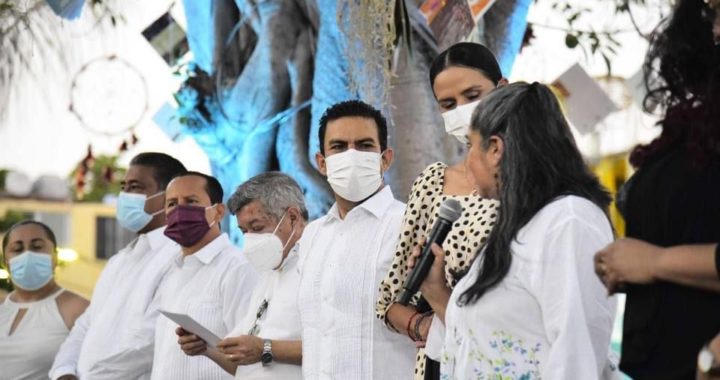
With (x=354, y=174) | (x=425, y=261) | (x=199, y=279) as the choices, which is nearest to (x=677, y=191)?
(x=425, y=261)

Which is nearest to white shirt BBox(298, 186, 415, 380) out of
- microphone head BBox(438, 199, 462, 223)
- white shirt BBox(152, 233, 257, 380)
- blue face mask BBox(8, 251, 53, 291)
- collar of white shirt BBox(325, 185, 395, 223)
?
collar of white shirt BBox(325, 185, 395, 223)

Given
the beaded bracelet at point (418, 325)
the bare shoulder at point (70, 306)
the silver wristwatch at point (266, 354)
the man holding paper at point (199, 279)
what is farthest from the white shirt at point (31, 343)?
the beaded bracelet at point (418, 325)

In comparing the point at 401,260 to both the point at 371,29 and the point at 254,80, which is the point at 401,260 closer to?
the point at 371,29

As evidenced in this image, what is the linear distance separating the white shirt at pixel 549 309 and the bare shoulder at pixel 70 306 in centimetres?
466

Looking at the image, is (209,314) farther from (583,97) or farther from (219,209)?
(583,97)

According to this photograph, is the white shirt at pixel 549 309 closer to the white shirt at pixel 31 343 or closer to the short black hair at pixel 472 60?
the short black hair at pixel 472 60

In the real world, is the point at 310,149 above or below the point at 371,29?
below

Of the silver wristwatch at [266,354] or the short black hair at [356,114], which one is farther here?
the silver wristwatch at [266,354]

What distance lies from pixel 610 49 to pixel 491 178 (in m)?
3.97

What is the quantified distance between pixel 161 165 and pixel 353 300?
8.53ft

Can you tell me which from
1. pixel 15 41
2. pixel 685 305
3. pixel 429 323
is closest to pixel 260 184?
pixel 429 323

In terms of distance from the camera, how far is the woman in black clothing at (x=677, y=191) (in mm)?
3148

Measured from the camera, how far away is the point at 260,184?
6207mm

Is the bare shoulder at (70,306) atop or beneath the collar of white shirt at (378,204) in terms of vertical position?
beneath
